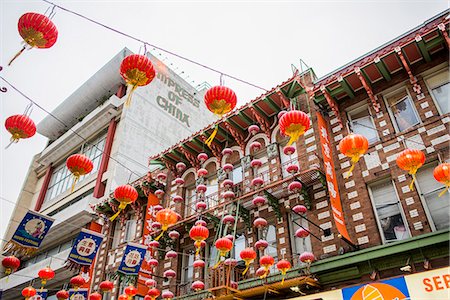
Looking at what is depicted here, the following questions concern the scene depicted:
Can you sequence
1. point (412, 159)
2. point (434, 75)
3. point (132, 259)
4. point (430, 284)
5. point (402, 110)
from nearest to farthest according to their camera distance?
point (430, 284) < point (412, 159) < point (434, 75) < point (402, 110) < point (132, 259)

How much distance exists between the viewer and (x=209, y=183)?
1958cm

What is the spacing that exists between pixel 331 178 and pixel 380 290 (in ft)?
13.9

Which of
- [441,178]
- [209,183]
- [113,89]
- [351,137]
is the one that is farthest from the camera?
[113,89]

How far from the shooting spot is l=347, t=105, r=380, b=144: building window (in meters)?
14.2

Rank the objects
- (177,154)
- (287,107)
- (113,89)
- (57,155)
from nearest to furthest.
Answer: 1. (287,107)
2. (177,154)
3. (113,89)
4. (57,155)

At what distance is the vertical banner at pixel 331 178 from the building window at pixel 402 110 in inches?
107

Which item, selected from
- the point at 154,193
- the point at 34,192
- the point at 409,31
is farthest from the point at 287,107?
the point at 34,192

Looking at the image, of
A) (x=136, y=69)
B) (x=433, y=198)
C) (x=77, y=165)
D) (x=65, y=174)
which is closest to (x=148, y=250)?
(x=77, y=165)

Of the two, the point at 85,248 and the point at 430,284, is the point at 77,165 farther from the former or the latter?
the point at 430,284

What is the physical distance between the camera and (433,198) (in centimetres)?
1153

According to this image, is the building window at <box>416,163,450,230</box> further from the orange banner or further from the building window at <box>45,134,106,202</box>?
the building window at <box>45,134,106,202</box>

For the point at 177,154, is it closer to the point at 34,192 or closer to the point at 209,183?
the point at 209,183

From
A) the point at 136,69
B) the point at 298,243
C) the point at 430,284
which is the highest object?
the point at 136,69

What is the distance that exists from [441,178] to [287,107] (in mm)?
8240
